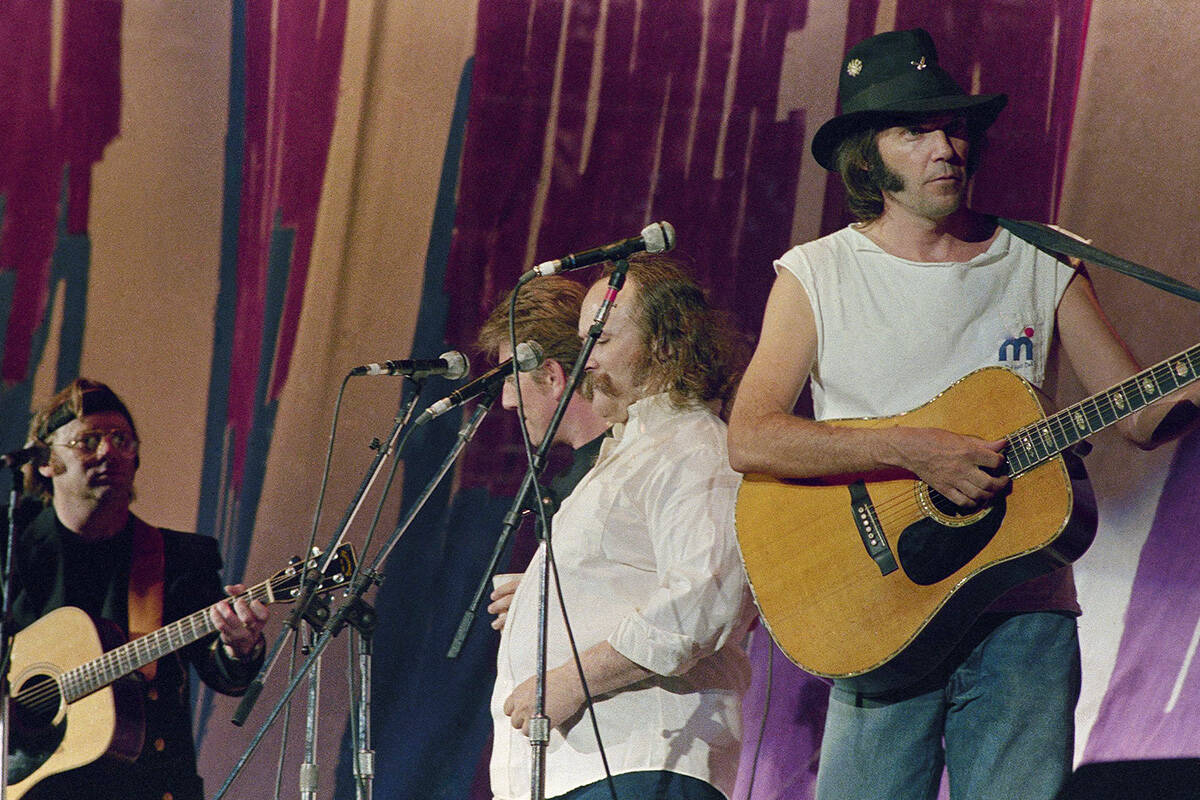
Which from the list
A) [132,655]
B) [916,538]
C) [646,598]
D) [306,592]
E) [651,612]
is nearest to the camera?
[916,538]

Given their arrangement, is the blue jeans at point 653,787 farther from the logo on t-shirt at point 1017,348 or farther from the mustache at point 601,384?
the logo on t-shirt at point 1017,348

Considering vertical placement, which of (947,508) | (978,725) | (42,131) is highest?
(42,131)

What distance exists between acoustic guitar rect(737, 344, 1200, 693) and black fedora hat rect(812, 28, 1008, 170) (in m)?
0.58

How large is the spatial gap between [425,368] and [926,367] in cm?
120

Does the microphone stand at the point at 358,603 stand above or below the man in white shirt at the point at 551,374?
below

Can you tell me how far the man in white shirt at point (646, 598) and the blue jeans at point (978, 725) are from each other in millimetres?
321

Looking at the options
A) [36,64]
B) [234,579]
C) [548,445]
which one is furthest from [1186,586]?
[36,64]

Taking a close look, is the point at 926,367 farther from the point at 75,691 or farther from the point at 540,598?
the point at 75,691

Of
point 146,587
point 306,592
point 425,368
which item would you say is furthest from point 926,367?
point 146,587

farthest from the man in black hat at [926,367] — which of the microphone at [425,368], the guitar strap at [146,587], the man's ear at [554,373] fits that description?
the guitar strap at [146,587]

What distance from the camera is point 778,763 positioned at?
13.4 feet

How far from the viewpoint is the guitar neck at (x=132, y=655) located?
163 inches

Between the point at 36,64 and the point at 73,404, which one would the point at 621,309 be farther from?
the point at 36,64

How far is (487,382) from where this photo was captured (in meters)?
2.96
